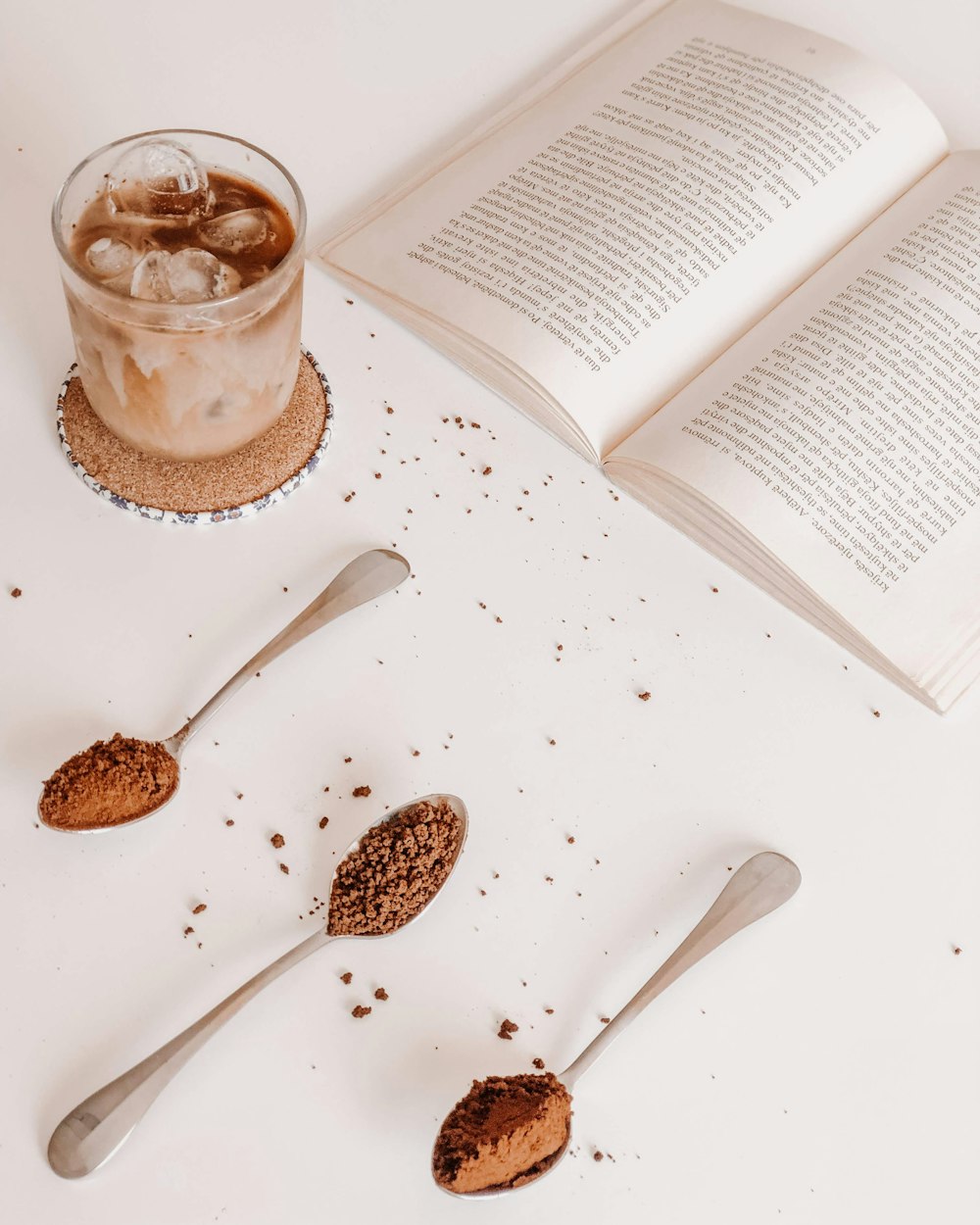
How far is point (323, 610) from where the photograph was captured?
0.89 m

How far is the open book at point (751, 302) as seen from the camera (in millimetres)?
971

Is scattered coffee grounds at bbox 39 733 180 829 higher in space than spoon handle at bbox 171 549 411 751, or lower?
lower

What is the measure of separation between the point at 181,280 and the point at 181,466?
7.2 inches

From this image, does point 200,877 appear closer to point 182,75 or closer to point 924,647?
point 924,647

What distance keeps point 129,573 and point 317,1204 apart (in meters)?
0.47

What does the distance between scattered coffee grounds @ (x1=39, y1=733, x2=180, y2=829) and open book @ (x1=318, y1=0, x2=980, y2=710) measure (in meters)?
0.45

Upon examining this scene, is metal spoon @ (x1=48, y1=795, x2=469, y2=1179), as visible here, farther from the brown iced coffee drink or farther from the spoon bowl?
the brown iced coffee drink

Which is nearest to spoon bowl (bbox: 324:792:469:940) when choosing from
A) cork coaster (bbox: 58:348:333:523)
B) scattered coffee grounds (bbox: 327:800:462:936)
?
scattered coffee grounds (bbox: 327:800:462:936)

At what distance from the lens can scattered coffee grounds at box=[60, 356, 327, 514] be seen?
3.04ft

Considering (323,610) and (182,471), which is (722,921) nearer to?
(323,610)

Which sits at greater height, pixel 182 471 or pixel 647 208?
pixel 647 208

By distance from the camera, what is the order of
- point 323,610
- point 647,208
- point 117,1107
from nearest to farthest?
point 117,1107 < point 323,610 < point 647,208

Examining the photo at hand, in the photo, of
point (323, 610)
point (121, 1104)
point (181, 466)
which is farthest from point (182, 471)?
point (121, 1104)

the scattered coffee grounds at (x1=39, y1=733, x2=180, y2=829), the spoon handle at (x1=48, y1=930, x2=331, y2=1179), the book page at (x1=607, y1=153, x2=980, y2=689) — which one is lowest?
the spoon handle at (x1=48, y1=930, x2=331, y2=1179)
